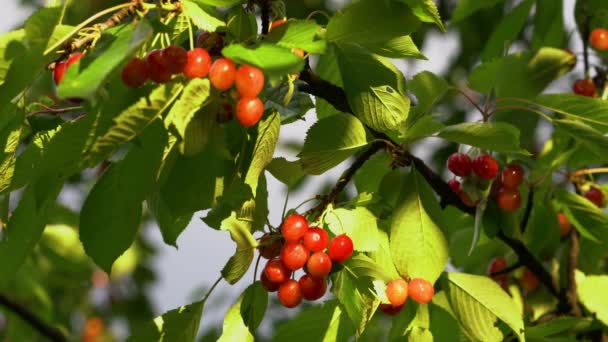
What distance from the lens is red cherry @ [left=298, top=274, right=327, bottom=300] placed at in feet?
4.48

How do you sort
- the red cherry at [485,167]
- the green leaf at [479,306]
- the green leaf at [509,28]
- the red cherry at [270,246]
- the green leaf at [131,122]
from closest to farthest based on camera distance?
the green leaf at [131,122], the red cherry at [270,246], the green leaf at [479,306], the red cherry at [485,167], the green leaf at [509,28]

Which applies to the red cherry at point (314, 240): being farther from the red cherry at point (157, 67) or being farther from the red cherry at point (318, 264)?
the red cherry at point (157, 67)

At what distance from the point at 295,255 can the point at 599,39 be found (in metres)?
1.36

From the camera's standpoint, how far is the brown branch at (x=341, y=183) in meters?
1.40

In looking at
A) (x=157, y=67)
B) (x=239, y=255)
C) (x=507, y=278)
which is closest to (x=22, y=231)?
(x=239, y=255)

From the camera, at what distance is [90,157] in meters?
1.04

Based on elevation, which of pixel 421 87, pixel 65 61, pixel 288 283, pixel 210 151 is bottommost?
pixel 288 283

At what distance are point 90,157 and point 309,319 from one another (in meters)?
0.68

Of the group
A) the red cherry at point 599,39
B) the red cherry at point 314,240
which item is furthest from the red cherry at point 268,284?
the red cherry at point 599,39

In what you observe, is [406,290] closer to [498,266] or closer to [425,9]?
[425,9]

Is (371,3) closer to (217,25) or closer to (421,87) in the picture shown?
(217,25)

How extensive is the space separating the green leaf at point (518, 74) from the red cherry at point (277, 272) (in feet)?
2.43

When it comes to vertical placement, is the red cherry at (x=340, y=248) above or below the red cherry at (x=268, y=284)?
above

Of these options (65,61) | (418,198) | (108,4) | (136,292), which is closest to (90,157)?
(65,61)
